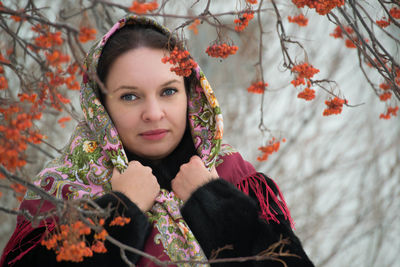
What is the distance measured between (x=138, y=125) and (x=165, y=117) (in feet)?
0.30

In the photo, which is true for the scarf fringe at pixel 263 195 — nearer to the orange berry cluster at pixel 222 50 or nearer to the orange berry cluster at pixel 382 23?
the orange berry cluster at pixel 222 50

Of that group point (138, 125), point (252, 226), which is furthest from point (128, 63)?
point (252, 226)

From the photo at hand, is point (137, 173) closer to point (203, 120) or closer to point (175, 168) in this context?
point (175, 168)

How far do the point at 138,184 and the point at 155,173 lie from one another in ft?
0.51

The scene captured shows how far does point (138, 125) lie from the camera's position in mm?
1497

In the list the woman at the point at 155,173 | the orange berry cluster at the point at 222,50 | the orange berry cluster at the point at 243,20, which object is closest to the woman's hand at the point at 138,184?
the woman at the point at 155,173

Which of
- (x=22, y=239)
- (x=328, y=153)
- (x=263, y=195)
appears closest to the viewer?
(x=22, y=239)

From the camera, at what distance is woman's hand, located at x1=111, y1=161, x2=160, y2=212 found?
1431 mm

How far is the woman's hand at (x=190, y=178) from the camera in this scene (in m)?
1.49

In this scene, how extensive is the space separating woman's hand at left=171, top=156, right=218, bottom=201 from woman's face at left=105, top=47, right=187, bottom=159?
98mm

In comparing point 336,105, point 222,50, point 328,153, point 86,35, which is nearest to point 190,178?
point 222,50

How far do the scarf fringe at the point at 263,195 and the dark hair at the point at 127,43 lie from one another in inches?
20.8

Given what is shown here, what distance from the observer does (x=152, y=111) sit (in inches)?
57.3

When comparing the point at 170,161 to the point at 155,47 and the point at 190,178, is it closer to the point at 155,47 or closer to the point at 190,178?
the point at 190,178
